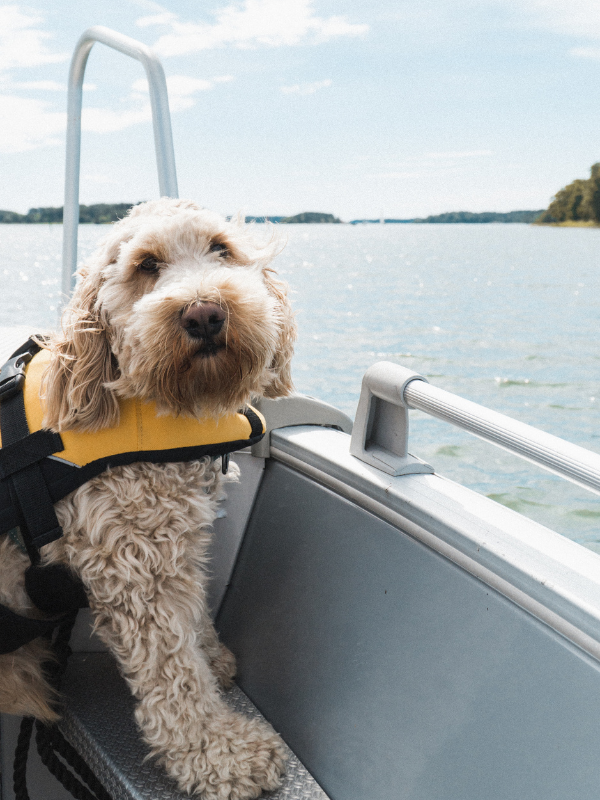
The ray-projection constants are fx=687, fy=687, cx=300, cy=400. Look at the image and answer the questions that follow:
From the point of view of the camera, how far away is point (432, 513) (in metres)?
1.42

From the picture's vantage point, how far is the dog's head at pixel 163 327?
1.38m

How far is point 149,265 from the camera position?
1.51 meters

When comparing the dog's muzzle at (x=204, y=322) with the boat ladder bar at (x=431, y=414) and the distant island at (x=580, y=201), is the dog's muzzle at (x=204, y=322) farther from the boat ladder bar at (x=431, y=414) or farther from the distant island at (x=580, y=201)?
the distant island at (x=580, y=201)

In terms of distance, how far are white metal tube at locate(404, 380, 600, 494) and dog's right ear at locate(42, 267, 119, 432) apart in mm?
645

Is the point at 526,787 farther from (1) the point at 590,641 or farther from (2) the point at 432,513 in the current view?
(2) the point at 432,513

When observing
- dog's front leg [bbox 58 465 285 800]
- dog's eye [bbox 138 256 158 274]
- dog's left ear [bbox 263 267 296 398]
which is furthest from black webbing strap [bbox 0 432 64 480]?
dog's left ear [bbox 263 267 296 398]

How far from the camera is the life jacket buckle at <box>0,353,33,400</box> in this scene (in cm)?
149

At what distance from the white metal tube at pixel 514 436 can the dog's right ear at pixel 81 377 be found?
0.65 m

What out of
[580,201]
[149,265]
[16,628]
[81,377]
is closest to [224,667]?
[16,628]

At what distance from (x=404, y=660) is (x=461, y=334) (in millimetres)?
19777

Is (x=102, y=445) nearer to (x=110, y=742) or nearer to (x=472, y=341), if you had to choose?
(x=110, y=742)

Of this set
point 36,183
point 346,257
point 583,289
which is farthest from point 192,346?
point 346,257

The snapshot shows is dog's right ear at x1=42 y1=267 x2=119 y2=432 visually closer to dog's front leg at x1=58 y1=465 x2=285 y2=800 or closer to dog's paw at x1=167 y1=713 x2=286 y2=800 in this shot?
dog's front leg at x1=58 y1=465 x2=285 y2=800

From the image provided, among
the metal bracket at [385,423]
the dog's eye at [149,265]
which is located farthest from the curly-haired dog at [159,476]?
the metal bracket at [385,423]
